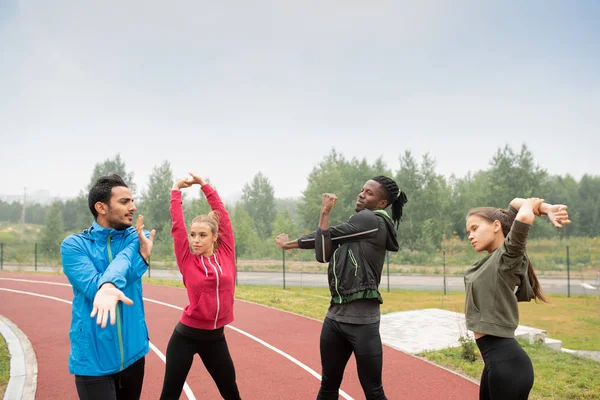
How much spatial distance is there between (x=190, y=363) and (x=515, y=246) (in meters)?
2.46

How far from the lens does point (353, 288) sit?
3.34 m

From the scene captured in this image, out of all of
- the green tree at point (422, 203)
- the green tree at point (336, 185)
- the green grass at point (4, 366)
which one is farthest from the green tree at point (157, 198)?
the green grass at point (4, 366)

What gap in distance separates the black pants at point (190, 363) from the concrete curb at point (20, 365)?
10.9 ft

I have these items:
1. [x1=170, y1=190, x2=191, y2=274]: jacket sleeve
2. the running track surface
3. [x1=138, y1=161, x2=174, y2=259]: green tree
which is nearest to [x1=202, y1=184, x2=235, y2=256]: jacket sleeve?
[x1=170, y1=190, x2=191, y2=274]: jacket sleeve

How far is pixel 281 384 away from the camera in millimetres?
6074

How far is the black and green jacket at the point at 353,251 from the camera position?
3.33 m

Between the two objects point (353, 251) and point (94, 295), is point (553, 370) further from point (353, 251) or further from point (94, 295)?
point (94, 295)

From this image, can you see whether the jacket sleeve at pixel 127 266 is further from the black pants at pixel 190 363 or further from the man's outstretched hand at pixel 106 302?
the black pants at pixel 190 363

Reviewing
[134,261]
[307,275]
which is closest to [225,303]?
[134,261]

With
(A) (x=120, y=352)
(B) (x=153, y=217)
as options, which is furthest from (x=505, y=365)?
(B) (x=153, y=217)

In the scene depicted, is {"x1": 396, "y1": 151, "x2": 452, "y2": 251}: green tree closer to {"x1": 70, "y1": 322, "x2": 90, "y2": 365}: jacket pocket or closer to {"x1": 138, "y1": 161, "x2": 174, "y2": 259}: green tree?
{"x1": 138, "y1": 161, "x2": 174, "y2": 259}: green tree

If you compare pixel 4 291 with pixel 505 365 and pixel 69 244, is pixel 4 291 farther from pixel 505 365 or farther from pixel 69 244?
pixel 505 365

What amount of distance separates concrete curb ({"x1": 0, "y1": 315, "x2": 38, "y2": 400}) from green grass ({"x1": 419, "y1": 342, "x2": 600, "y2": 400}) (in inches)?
226

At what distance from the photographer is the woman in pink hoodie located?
347 cm
